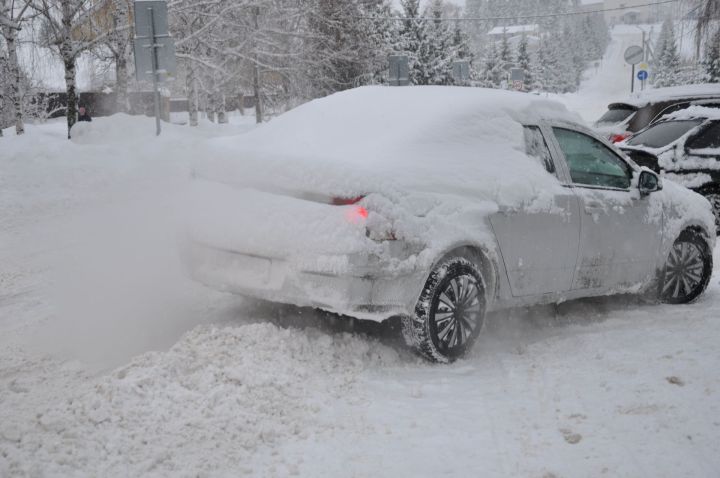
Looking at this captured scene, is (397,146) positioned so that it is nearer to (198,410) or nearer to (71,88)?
(198,410)

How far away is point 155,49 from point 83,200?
3945 millimetres

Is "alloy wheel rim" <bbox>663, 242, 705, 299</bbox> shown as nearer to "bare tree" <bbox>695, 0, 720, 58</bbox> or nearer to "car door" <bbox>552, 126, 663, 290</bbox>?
"car door" <bbox>552, 126, 663, 290</bbox>

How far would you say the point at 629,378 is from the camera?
447cm

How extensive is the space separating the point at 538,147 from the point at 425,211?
1.44 m

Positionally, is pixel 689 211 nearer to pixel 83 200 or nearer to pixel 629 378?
pixel 629 378

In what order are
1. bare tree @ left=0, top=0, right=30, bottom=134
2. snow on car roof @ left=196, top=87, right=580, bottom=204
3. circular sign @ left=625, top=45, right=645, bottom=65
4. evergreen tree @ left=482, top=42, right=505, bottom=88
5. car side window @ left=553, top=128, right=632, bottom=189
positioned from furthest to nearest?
evergreen tree @ left=482, top=42, right=505, bottom=88, circular sign @ left=625, top=45, right=645, bottom=65, bare tree @ left=0, top=0, right=30, bottom=134, car side window @ left=553, top=128, right=632, bottom=189, snow on car roof @ left=196, top=87, right=580, bottom=204

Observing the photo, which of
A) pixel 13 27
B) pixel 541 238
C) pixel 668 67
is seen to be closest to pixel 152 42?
pixel 13 27

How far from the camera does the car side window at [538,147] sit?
546 cm

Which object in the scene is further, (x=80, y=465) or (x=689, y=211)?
(x=689, y=211)

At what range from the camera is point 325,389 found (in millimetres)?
4188

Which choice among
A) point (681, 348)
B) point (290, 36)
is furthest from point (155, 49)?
point (290, 36)

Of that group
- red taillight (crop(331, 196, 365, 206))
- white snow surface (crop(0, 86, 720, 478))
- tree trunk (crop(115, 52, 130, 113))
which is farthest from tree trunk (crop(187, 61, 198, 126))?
red taillight (crop(331, 196, 365, 206))

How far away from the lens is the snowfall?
3387mm

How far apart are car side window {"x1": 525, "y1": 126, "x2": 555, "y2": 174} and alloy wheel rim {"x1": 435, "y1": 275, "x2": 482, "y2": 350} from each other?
3.95ft
